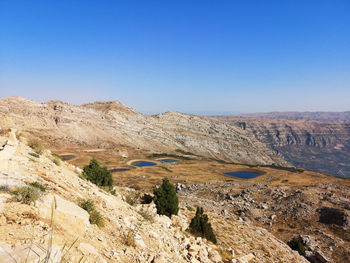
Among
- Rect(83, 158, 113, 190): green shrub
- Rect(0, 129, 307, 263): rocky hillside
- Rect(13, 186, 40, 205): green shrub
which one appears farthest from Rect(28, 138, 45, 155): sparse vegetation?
Rect(13, 186, 40, 205): green shrub

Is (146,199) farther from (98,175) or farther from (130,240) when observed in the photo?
(130,240)

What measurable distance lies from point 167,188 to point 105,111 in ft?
587

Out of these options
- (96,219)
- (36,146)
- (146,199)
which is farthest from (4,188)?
(146,199)

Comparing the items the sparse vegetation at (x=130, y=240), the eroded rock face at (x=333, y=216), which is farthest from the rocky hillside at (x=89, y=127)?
the sparse vegetation at (x=130, y=240)

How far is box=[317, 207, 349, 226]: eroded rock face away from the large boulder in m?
40.9

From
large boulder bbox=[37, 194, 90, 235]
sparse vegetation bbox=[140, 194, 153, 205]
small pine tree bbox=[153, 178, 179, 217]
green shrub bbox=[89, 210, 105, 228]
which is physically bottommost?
sparse vegetation bbox=[140, 194, 153, 205]

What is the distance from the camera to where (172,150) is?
17025 centimetres

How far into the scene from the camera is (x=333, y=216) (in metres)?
34.3

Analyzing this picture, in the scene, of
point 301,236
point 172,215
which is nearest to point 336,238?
point 301,236

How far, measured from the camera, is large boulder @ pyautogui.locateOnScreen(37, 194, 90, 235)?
23.4 feet

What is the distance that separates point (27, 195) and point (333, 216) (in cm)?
4435

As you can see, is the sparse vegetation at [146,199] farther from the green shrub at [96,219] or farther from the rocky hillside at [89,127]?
the rocky hillside at [89,127]

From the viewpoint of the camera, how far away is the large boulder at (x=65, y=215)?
712 cm

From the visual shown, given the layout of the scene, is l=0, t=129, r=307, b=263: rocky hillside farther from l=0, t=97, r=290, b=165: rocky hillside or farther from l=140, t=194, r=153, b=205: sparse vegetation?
l=0, t=97, r=290, b=165: rocky hillside
